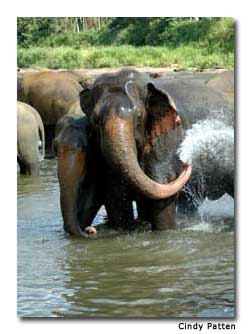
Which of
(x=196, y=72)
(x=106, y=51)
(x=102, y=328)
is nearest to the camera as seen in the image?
(x=102, y=328)

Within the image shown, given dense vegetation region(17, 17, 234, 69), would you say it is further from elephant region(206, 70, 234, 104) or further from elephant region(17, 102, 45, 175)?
elephant region(17, 102, 45, 175)

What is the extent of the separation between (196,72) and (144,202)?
0.60m

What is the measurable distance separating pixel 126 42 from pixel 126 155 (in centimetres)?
44

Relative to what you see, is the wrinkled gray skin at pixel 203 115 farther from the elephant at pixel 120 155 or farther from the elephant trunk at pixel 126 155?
the elephant trunk at pixel 126 155

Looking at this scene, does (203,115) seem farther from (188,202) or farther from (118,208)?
(118,208)

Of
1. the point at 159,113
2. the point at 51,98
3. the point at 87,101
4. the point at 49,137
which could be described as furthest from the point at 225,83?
the point at 51,98

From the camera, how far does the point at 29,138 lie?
7496 mm

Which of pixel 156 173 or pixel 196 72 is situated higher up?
pixel 196 72

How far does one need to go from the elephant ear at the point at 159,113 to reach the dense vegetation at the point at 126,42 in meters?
0.15

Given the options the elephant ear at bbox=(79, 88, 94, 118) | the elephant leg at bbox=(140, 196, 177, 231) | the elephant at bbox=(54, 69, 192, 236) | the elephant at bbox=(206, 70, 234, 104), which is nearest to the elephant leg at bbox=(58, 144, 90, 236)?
the elephant at bbox=(54, 69, 192, 236)

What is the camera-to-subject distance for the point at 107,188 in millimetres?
5184

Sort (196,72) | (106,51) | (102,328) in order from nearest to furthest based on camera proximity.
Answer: (102,328) → (106,51) → (196,72)
